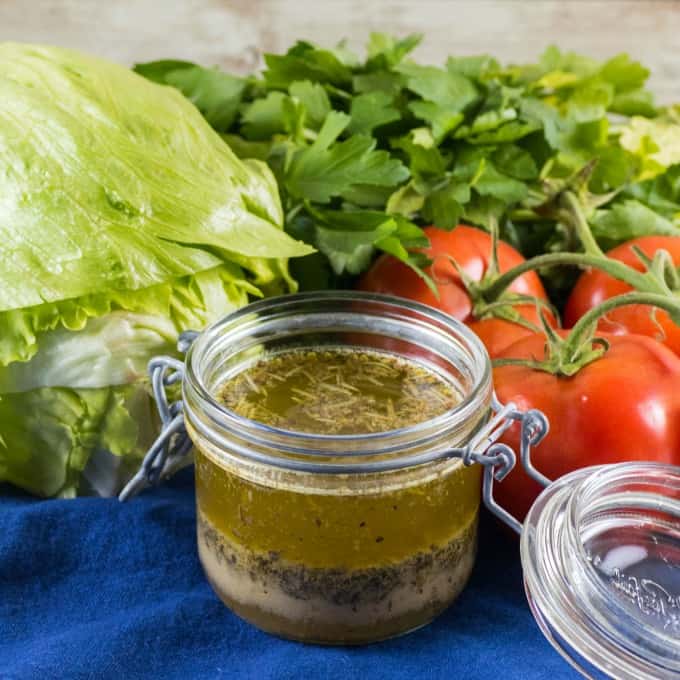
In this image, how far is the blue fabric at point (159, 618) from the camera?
716 millimetres

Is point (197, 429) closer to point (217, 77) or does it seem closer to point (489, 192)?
point (489, 192)

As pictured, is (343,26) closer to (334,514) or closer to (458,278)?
(458,278)

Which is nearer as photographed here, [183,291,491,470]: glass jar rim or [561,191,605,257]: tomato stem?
[183,291,491,470]: glass jar rim

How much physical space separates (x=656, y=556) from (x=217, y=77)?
737 millimetres

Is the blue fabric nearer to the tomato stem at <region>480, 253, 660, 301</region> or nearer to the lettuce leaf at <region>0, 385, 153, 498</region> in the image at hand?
the lettuce leaf at <region>0, 385, 153, 498</region>

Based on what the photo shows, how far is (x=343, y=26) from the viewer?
1875mm

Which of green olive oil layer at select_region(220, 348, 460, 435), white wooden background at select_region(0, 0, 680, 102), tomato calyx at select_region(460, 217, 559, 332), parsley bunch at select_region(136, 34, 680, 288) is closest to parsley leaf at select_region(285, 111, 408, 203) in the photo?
parsley bunch at select_region(136, 34, 680, 288)

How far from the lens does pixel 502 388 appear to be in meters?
0.84

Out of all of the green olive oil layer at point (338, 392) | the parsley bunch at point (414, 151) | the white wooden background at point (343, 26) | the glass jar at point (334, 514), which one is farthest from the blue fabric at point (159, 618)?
the white wooden background at point (343, 26)

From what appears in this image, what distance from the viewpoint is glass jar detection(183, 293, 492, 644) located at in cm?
68

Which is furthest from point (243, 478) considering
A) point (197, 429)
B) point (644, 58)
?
point (644, 58)

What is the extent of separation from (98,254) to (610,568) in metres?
0.43

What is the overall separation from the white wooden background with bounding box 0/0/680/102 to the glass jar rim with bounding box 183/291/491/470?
112 centimetres

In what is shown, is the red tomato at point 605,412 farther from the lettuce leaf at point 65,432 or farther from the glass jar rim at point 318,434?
the lettuce leaf at point 65,432
